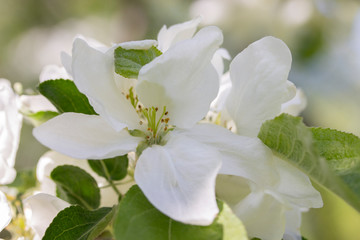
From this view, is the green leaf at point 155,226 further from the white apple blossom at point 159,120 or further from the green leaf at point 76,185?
the green leaf at point 76,185

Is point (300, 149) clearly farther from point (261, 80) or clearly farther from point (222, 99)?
point (222, 99)

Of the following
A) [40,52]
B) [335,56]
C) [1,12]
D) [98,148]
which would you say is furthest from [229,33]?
[98,148]

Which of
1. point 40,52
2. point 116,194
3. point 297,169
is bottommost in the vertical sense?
point 40,52

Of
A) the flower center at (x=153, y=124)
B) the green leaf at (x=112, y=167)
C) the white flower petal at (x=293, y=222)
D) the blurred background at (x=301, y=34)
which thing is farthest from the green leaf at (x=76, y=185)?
the blurred background at (x=301, y=34)

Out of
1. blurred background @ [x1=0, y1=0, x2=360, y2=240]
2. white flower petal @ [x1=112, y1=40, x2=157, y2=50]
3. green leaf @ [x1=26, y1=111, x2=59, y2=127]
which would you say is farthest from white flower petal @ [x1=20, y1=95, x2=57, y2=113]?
blurred background @ [x1=0, y1=0, x2=360, y2=240]

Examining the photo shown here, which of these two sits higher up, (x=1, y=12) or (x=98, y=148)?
(x=98, y=148)

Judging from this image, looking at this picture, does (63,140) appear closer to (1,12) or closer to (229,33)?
(229,33)

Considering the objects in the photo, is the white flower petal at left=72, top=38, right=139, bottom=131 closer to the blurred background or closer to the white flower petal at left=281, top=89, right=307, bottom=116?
the white flower petal at left=281, top=89, right=307, bottom=116
